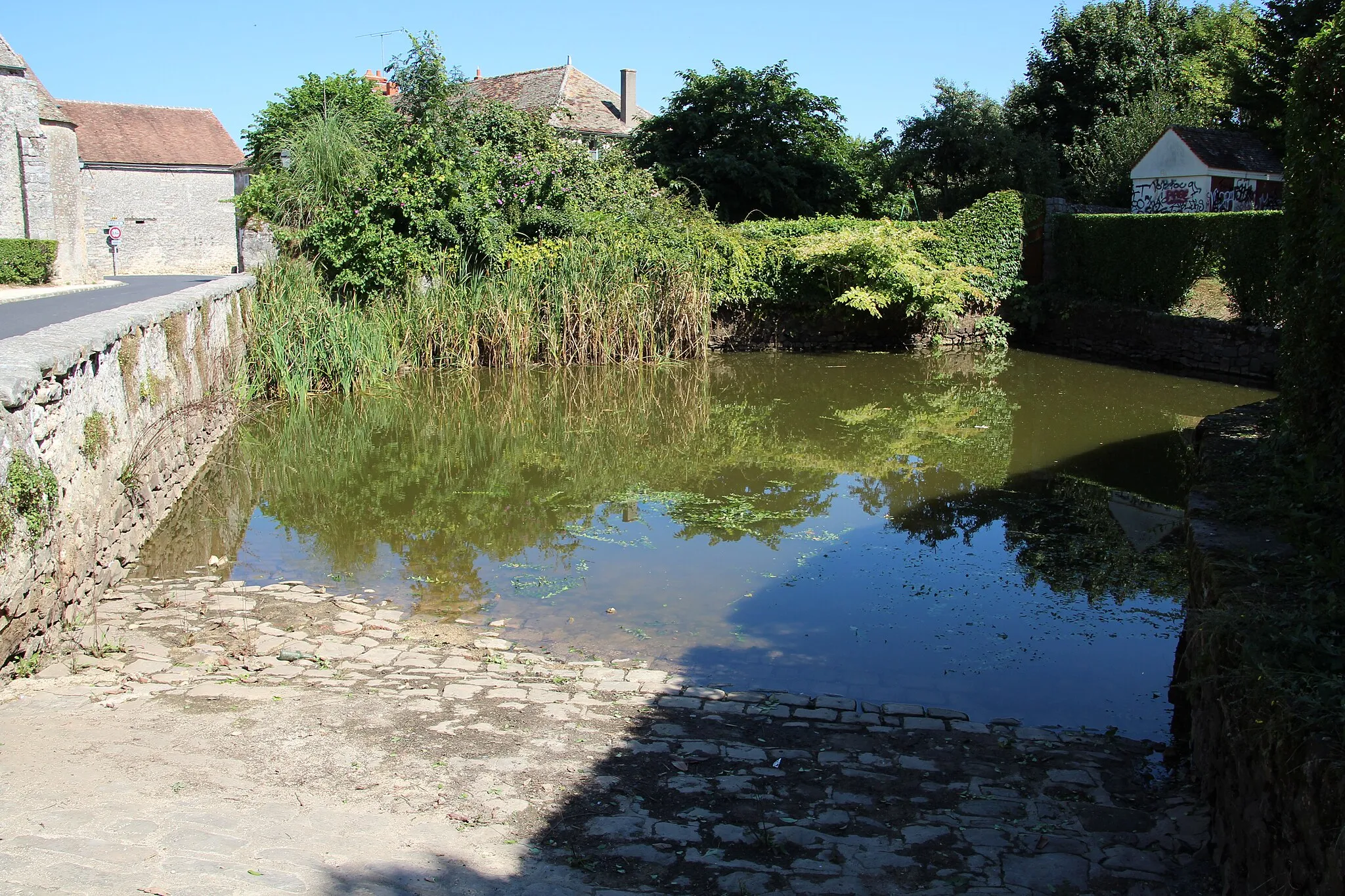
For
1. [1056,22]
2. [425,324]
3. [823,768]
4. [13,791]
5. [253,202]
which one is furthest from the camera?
[1056,22]

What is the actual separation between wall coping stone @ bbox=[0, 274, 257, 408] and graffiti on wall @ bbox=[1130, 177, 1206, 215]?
729 inches

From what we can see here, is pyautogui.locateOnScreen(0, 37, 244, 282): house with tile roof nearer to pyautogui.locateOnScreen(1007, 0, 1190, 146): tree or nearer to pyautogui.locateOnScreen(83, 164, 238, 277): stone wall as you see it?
pyautogui.locateOnScreen(83, 164, 238, 277): stone wall

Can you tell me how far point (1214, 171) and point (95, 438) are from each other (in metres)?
20.8

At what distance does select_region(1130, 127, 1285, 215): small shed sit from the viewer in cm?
2052

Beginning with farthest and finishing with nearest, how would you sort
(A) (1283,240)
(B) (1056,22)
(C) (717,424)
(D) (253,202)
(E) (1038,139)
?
(B) (1056,22), (E) (1038,139), (D) (253,202), (C) (717,424), (A) (1283,240)

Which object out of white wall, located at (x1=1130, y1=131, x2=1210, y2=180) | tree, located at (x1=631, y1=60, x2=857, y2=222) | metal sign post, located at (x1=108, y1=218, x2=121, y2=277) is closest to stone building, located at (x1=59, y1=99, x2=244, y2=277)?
metal sign post, located at (x1=108, y1=218, x2=121, y2=277)

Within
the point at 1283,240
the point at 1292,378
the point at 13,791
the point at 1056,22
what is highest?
the point at 1056,22

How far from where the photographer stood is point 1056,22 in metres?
28.6

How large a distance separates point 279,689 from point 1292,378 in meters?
4.79

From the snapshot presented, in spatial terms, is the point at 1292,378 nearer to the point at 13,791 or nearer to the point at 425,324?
the point at 13,791

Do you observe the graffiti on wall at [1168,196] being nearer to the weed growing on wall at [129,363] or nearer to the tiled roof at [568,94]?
the tiled roof at [568,94]

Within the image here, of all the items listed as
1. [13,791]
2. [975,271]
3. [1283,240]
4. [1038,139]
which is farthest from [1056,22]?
[13,791]

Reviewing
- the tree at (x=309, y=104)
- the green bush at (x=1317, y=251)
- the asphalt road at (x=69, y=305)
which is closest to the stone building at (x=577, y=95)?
the tree at (x=309, y=104)

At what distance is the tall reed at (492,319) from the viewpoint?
1319 cm
